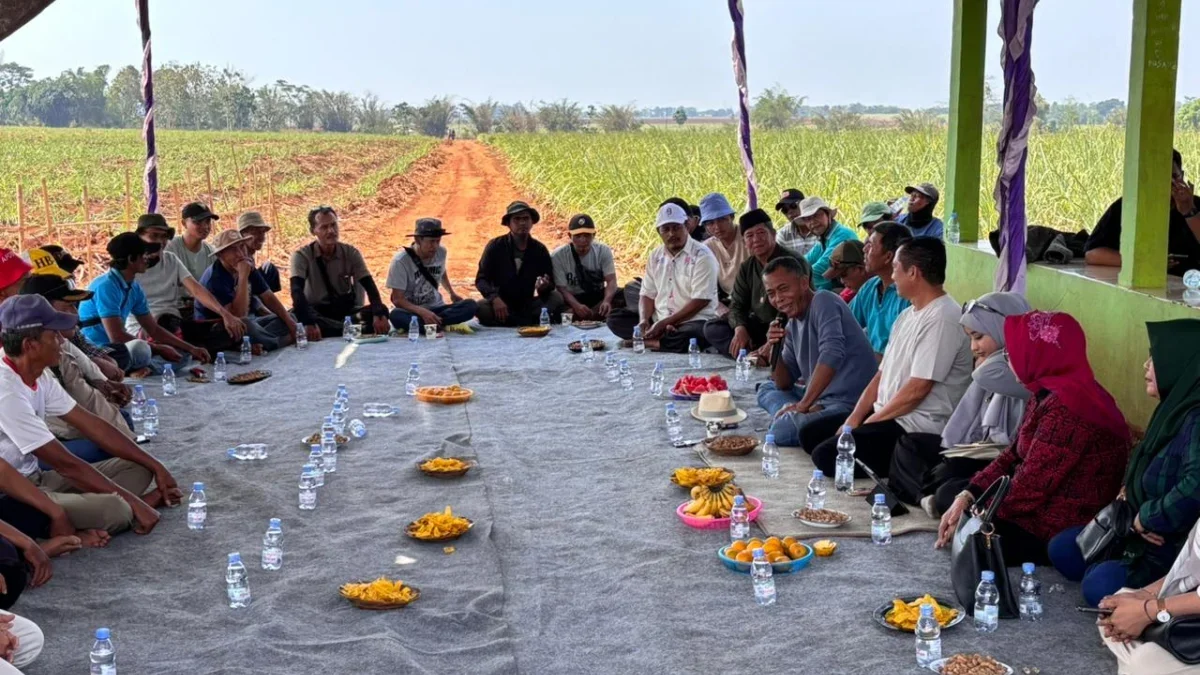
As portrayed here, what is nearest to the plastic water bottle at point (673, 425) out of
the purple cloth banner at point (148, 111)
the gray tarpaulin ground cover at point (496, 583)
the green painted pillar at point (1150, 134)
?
the gray tarpaulin ground cover at point (496, 583)

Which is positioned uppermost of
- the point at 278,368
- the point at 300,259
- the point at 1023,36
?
the point at 1023,36

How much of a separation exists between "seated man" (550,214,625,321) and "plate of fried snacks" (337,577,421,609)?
6.83 metres

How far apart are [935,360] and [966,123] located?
12.8 ft

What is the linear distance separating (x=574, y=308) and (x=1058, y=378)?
724cm

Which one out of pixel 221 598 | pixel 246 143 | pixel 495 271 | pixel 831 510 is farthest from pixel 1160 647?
pixel 246 143

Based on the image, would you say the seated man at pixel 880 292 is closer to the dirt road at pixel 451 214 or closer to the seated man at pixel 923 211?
the seated man at pixel 923 211

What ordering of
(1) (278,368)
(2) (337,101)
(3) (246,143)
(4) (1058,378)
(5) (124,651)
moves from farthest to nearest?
(2) (337,101) < (3) (246,143) < (1) (278,368) < (4) (1058,378) < (5) (124,651)

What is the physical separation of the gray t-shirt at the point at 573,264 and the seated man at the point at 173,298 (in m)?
3.10

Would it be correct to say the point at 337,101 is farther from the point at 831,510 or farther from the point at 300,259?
the point at 831,510

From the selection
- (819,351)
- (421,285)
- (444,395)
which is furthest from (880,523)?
(421,285)

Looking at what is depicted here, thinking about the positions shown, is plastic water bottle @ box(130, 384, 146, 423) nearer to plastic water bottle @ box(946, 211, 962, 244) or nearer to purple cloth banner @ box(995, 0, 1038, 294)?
purple cloth banner @ box(995, 0, 1038, 294)

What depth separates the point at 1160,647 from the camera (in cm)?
373

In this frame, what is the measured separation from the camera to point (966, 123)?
30.4ft

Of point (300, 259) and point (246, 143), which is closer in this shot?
point (300, 259)
